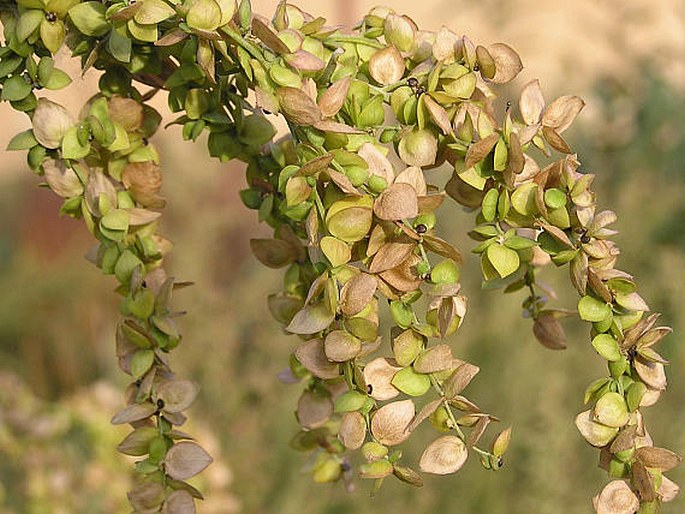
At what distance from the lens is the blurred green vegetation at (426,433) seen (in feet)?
3.90

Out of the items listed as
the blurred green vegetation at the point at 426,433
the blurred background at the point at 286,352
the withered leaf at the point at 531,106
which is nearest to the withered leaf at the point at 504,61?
the withered leaf at the point at 531,106

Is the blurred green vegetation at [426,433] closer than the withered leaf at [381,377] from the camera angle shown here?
No

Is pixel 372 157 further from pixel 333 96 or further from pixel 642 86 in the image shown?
pixel 642 86

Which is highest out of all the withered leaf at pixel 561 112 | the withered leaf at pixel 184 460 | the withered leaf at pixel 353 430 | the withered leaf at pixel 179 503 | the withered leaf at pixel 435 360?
the withered leaf at pixel 561 112

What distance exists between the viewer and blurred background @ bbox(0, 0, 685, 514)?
1.20 meters

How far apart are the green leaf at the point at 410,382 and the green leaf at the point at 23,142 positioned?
0.59 ft

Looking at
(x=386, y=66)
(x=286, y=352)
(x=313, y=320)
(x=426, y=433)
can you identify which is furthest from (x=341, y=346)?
(x=286, y=352)

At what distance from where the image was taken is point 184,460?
0.43 metres

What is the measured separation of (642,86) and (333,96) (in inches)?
64.5

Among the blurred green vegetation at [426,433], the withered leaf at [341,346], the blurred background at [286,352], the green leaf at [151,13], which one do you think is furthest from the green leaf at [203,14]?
the blurred green vegetation at [426,433]

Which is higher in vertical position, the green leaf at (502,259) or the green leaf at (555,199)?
the green leaf at (555,199)

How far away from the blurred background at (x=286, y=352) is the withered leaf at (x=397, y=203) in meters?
0.63

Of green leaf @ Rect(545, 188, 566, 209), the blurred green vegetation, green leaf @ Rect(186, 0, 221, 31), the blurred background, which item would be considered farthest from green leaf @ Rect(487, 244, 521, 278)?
the blurred green vegetation

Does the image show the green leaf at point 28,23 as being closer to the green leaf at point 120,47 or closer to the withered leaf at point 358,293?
the green leaf at point 120,47
